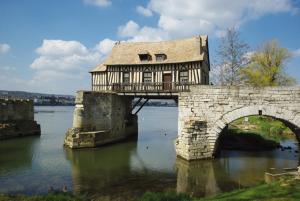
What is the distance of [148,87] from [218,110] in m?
7.86

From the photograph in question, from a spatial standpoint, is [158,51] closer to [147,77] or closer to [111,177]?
[147,77]

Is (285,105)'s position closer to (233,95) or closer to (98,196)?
(233,95)

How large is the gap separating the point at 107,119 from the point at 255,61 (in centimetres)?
1764

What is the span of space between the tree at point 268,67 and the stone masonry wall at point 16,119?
21.7 m

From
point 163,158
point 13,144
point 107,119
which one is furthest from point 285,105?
point 13,144

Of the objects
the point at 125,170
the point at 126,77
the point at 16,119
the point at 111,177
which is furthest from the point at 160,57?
the point at 16,119

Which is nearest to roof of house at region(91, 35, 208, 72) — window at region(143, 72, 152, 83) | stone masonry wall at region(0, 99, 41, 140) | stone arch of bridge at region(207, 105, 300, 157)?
window at region(143, 72, 152, 83)

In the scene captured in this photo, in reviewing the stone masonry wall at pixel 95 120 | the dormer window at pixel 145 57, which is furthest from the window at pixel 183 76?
the stone masonry wall at pixel 95 120

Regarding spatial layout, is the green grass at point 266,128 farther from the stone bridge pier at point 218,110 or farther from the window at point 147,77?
the stone bridge pier at point 218,110

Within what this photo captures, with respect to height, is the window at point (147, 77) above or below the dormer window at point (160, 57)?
below

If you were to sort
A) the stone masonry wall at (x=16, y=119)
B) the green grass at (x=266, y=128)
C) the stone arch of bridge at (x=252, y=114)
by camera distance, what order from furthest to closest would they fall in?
the green grass at (x=266, y=128), the stone masonry wall at (x=16, y=119), the stone arch of bridge at (x=252, y=114)

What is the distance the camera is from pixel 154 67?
74.7ft

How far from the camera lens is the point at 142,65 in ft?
75.6

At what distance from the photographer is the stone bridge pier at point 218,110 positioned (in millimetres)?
15219
